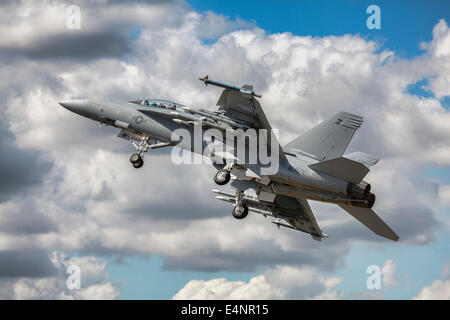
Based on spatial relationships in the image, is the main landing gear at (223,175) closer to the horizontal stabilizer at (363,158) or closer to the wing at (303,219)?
the horizontal stabilizer at (363,158)

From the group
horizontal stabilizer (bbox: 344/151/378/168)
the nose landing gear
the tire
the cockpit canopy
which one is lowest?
the tire

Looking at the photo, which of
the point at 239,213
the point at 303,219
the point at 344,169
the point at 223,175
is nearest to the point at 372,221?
the point at 344,169

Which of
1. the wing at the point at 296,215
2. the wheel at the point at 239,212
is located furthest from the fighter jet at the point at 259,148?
the wing at the point at 296,215

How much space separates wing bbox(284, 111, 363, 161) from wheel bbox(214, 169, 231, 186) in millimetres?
3479

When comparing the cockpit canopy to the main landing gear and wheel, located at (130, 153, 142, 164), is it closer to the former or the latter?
wheel, located at (130, 153, 142, 164)

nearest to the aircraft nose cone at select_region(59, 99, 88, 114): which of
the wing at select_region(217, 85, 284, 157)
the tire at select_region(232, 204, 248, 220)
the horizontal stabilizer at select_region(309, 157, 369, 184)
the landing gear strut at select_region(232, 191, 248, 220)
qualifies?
the wing at select_region(217, 85, 284, 157)

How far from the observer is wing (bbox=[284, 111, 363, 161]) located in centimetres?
3116

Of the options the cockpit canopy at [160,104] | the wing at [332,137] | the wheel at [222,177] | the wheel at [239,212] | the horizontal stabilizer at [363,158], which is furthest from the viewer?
the wheel at [239,212]

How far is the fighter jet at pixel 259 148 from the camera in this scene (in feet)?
96.0

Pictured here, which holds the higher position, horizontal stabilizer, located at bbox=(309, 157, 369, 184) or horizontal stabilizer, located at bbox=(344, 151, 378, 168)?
horizontal stabilizer, located at bbox=(344, 151, 378, 168)

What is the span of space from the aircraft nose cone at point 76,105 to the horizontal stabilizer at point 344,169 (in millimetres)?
10761
